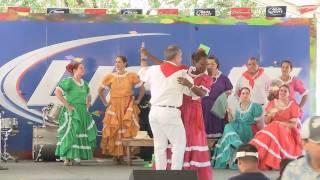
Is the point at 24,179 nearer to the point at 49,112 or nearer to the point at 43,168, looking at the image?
the point at 43,168

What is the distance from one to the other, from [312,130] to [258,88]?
9045 millimetres

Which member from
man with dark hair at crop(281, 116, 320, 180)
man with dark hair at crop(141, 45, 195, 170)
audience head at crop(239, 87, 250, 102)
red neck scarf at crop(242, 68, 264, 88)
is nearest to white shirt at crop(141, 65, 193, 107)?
man with dark hair at crop(141, 45, 195, 170)

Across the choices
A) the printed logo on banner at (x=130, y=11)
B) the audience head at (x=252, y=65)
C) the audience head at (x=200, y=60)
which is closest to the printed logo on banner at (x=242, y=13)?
the audience head at (x=252, y=65)

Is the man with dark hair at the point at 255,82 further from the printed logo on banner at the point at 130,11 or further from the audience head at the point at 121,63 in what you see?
the printed logo on banner at the point at 130,11

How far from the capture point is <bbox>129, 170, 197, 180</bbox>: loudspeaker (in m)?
4.58

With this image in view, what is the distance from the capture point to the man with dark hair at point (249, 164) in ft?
14.5

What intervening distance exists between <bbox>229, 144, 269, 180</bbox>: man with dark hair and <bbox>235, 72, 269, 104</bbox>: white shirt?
725 cm

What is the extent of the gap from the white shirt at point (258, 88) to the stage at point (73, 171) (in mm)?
1996

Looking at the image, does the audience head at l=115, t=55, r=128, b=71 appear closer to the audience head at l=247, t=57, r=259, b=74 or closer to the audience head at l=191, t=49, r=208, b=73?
the audience head at l=247, t=57, r=259, b=74

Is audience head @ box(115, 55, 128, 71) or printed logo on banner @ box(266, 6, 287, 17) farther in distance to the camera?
printed logo on banner @ box(266, 6, 287, 17)

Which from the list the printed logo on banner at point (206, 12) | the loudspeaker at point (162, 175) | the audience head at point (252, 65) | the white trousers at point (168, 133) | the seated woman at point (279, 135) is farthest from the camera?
the printed logo on banner at point (206, 12)

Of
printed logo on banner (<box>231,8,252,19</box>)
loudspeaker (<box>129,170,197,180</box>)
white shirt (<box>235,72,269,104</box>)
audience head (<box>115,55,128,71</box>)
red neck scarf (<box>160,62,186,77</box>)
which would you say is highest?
printed logo on banner (<box>231,8,252,19</box>)

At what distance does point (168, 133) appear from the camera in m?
7.25


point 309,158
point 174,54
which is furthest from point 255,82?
point 309,158
